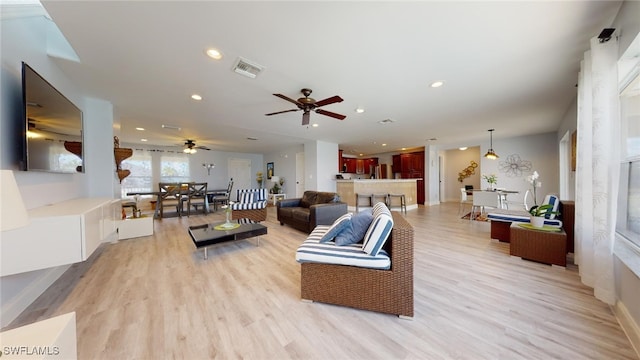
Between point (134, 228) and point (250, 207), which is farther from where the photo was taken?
point (250, 207)

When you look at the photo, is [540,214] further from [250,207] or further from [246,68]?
[250,207]

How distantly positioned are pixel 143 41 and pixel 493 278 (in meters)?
4.35

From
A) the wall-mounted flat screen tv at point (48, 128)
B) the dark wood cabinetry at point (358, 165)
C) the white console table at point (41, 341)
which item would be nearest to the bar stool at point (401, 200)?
the dark wood cabinetry at point (358, 165)

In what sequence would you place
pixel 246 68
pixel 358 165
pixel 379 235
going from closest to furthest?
A: 1. pixel 379 235
2. pixel 246 68
3. pixel 358 165

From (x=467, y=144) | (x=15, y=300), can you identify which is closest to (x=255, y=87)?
(x=15, y=300)

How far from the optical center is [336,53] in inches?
82.5

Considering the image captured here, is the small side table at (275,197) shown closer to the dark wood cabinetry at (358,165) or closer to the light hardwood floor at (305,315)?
the dark wood cabinetry at (358,165)

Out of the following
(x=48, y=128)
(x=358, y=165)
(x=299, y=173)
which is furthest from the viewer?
(x=358, y=165)

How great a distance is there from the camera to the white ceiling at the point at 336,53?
1571 millimetres

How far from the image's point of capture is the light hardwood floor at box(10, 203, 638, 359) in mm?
1376

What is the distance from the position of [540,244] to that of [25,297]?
5534mm

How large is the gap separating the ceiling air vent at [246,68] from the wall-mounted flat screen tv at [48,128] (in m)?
1.72

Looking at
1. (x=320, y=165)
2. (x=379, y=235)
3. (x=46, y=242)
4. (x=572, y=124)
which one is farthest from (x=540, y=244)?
(x=320, y=165)

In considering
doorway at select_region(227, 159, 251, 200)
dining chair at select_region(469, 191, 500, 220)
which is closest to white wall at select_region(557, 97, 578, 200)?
dining chair at select_region(469, 191, 500, 220)
